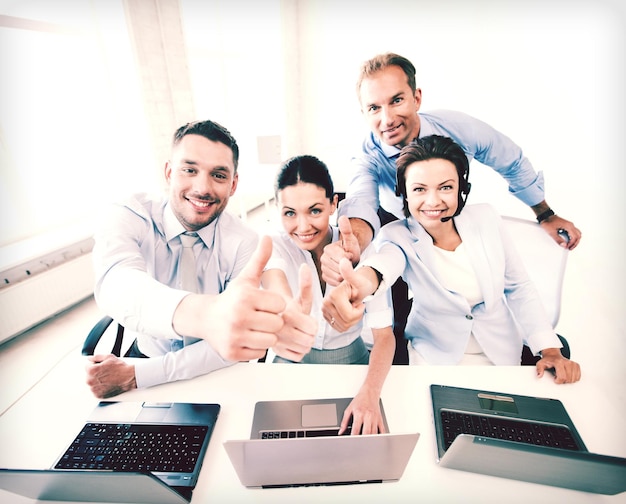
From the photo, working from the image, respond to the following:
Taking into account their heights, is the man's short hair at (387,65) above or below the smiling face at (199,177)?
above

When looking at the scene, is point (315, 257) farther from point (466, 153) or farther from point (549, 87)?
point (549, 87)

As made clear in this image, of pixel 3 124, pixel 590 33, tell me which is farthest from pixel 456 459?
pixel 3 124

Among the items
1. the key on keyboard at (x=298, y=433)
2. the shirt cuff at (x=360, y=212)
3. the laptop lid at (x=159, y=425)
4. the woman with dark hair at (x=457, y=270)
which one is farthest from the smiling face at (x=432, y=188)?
the laptop lid at (x=159, y=425)

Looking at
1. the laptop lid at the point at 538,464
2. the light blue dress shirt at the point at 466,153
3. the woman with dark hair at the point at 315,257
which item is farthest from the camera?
the light blue dress shirt at the point at 466,153

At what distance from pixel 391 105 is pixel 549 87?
5.40ft

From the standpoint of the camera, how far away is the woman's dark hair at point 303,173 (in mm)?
1127

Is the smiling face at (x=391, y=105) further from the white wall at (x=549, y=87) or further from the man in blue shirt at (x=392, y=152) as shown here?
the white wall at (x=549, y=87)

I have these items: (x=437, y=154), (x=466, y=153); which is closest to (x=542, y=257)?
(x=466, y=153)

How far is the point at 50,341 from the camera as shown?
2.13 metres

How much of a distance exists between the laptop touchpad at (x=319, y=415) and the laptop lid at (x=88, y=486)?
11.3 inches

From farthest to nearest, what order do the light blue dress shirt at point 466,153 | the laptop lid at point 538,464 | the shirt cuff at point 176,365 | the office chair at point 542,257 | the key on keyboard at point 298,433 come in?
the light blue dress shirt at point 466,153 < the office chair at point 542,257 < the shirt cuff at point 176,365 < the key on keyboard at point 298,433 < the laptop lid at point 538,464

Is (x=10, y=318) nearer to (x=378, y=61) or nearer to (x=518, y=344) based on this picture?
(x=378, y=61)

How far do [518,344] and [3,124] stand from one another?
9.89 feet

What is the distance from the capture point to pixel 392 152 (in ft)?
4.40
